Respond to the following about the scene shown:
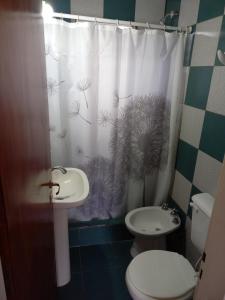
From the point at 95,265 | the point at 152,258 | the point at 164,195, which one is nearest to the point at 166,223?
the point at 164,195

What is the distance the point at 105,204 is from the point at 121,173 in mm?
360

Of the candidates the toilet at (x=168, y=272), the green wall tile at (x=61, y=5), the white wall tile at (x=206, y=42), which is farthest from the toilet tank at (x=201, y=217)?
the green wall tile at (x=61, y=5)

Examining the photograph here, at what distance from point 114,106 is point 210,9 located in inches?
36.3

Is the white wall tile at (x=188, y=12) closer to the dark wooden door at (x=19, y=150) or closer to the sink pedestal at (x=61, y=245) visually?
the dark wooden door at (x=19, y=150)

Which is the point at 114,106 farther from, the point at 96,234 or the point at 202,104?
the point at 96,234

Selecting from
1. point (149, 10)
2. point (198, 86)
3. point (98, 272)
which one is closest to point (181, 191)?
point (198, 86)

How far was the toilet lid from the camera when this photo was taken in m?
1.31

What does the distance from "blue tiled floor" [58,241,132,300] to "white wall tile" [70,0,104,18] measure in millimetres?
2071

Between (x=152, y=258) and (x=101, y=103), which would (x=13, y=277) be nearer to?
(x=152, y=258)

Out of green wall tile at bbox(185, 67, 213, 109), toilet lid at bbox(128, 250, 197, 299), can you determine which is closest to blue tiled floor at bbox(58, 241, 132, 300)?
toilet lid at bbox(128, 250, 197, 299)

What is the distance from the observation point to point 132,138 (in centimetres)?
198

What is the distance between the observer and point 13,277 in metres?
0.60

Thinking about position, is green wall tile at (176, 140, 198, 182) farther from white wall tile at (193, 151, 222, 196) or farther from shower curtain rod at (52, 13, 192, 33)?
shower curtain rod at (52, 13, 192, 33)

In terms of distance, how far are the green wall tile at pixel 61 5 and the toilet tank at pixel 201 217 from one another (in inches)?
66.0
